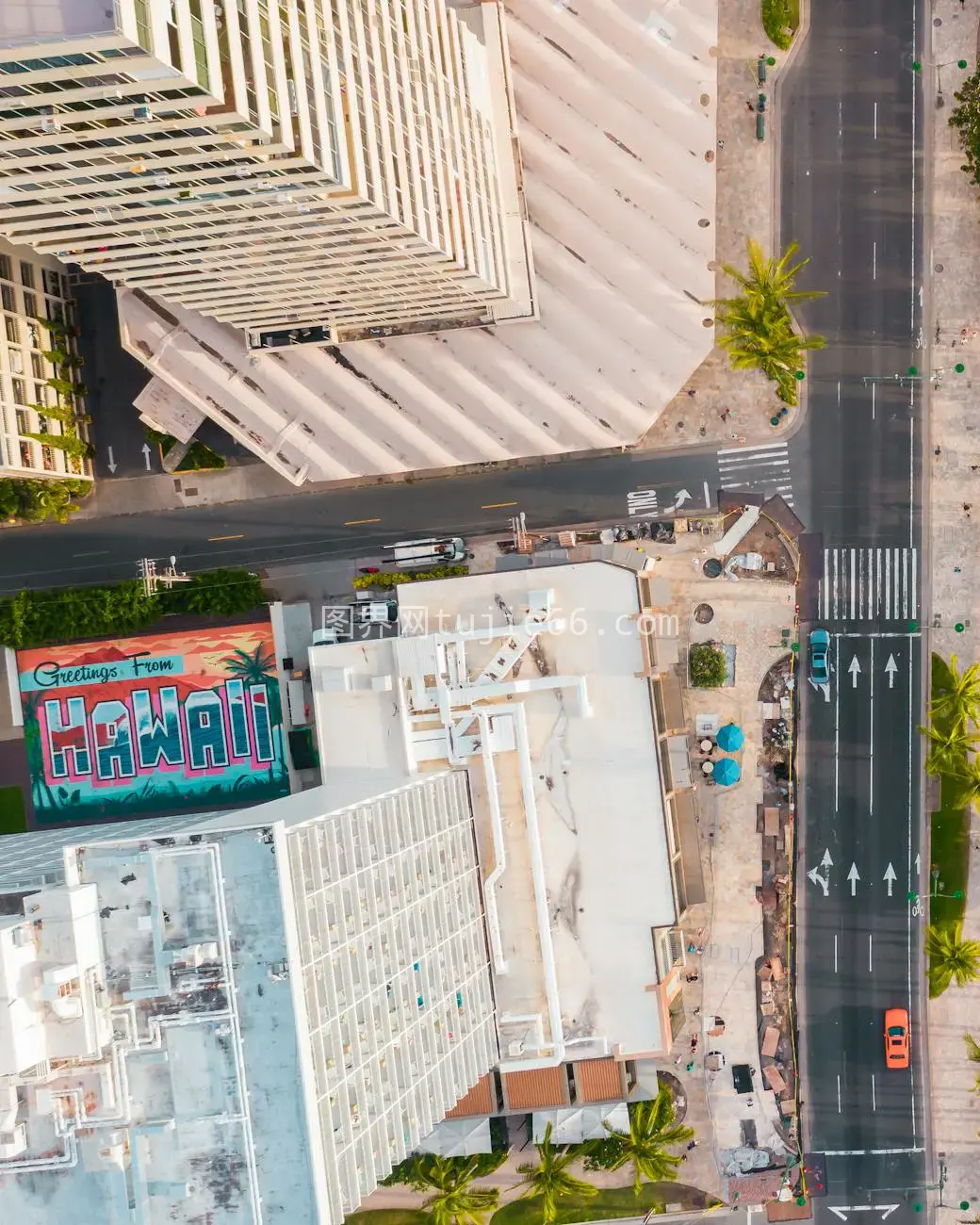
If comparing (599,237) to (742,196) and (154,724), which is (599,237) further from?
(154,724)

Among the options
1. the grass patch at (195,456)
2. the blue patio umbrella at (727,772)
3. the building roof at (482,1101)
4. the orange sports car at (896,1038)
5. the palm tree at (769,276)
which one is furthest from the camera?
the grass patch at (195,456)

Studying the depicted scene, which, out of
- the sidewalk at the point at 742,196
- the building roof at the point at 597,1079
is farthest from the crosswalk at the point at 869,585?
the building roof at the point at 597,1079

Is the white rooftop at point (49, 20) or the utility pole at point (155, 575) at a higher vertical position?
the white rooftop at point (49, 20)

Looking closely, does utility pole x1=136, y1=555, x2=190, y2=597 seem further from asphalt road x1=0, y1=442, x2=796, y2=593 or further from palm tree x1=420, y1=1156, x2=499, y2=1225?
palm tree x1=420, y1=1156, x2=499, y2=1225

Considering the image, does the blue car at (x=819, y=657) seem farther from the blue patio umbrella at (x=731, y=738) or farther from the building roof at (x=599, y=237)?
the building roof at (x=599, y=237)

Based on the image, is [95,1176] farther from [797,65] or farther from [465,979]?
[797,65]

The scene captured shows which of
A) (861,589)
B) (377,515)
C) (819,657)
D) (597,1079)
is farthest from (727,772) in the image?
(377,515)
